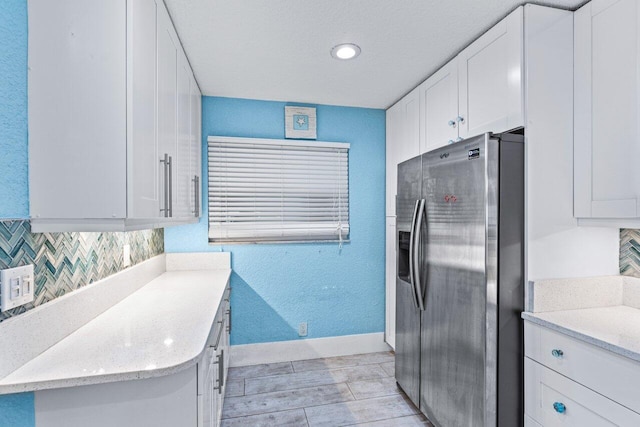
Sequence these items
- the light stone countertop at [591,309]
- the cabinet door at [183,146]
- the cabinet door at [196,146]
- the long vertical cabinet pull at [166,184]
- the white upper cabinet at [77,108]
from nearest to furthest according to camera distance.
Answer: the white upper cabinet at [77,108] → the light stone countertop at [591,309] → the long vertical cabinet pull at [166,184] → the cabinet door at [183,146] → the cabinet door at [196,146]

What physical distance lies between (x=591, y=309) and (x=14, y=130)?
2550 millimetres

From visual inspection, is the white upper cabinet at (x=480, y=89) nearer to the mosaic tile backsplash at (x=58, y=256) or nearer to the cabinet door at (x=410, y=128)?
the cabinet door at (x=410, y=128)

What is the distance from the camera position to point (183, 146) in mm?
2039

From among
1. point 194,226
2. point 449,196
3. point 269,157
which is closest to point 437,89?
point 449,196

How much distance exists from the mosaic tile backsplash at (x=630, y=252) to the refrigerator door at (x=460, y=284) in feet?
2.71

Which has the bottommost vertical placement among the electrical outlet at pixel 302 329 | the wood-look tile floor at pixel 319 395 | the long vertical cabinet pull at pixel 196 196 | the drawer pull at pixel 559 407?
the wood-look tile floor at pixel 319 395

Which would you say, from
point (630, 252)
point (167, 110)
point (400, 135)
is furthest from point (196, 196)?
point (630, 252)

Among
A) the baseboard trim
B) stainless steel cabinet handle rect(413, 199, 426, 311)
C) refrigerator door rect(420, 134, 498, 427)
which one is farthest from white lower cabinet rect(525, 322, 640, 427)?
the baseboard trim

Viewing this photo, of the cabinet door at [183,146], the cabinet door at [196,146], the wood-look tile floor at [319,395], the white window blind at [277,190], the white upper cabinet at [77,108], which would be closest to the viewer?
the white upper cabinet at [77,108]

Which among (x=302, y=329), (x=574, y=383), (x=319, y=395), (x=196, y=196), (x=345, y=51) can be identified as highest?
(x=345, y=51)

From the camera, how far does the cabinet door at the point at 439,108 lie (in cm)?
214

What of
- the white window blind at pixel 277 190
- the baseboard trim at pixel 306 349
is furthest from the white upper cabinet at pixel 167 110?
the baseboard trim at pixel 306 349

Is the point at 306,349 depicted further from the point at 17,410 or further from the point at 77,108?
the point at 77,108

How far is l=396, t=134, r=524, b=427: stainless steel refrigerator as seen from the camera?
5.14 ft
